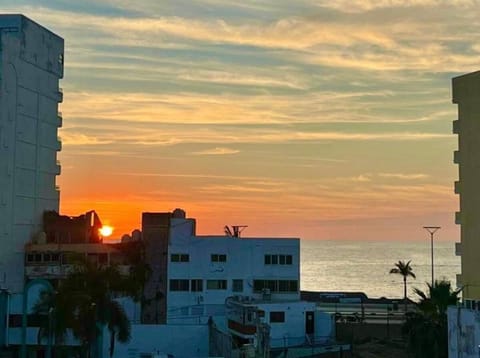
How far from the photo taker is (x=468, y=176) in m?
57.7

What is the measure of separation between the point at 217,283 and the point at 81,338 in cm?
2451

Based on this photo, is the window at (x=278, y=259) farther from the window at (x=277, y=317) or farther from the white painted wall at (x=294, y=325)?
the window at (x=277, y=317)

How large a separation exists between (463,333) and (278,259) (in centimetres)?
3188

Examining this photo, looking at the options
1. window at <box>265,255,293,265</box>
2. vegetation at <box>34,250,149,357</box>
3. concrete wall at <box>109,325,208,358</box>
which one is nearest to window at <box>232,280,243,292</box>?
window at <box>265,255,293,265</box>

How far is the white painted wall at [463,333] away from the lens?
52.9 meters

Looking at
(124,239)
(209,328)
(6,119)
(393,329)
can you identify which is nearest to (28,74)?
(6,119)

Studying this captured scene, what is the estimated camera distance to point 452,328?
54.8 m

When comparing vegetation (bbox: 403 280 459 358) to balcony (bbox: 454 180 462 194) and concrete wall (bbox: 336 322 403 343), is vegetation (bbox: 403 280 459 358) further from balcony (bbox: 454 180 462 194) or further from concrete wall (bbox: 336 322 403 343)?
Result: concrete wall (bbox: 336 322 403 343)

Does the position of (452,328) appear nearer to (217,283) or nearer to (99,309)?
(99,309)

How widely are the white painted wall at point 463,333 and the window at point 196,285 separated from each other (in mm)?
31639

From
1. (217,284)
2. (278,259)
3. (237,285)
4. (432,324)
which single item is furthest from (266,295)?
(432,324)

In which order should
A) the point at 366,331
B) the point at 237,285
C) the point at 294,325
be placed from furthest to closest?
the point at 237,285 < the point at 366,331 < the point at 294,325

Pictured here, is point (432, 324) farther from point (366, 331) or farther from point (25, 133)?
point (25, 133)

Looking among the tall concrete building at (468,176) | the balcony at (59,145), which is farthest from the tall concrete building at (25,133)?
the tall concrete building at (468,176)
